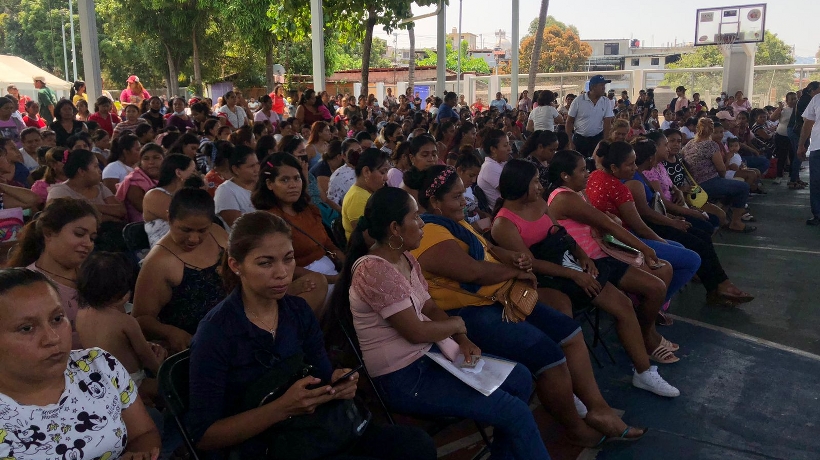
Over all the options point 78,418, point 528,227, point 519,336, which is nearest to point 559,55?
point 528,227

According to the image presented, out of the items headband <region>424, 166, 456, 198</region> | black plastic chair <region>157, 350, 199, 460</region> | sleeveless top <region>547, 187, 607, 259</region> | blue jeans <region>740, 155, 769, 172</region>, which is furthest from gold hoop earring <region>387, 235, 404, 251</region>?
blue jeans <region>740, 155, 769, 172</region>

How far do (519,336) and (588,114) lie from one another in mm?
6939

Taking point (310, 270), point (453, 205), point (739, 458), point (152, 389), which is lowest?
point (739, 458)

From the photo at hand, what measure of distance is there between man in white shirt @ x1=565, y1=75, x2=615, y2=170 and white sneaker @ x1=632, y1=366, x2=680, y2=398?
5833 mm

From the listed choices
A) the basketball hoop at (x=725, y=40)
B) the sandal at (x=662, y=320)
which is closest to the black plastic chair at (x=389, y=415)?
the sandal at (x=662, y=320)

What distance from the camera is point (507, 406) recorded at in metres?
2.70

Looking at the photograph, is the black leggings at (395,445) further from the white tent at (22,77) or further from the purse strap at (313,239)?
the white tent at (22,77)

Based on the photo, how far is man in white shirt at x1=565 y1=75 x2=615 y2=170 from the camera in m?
9.47

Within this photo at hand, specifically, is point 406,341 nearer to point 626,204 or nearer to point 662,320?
point 626,204

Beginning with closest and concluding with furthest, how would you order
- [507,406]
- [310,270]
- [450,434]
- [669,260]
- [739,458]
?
[507,406]
[739,458]
[450,434]
[310,270]
[669,260]

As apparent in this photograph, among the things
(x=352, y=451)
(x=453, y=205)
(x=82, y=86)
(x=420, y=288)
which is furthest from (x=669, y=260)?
(x=82, y=86)

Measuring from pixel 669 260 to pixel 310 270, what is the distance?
8.55ft

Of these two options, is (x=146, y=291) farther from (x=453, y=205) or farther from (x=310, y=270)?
(x=453, y=205)

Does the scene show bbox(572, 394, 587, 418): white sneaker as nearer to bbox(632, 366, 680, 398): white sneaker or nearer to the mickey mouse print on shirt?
bbox(632, 366, 680, 398): white sneaker
